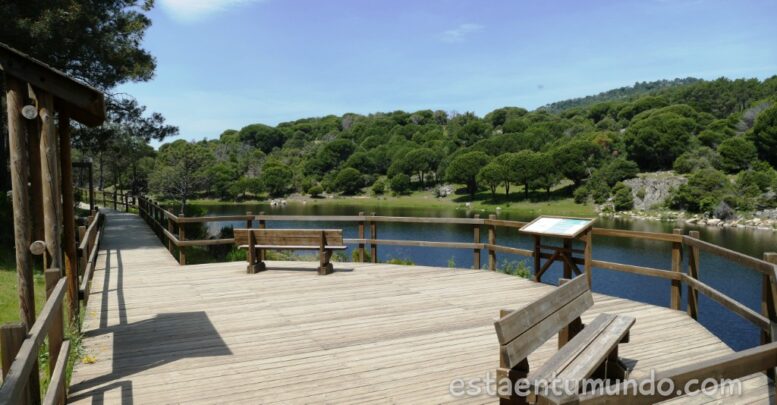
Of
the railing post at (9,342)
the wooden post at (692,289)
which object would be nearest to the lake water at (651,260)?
the wooden post at (692,289)

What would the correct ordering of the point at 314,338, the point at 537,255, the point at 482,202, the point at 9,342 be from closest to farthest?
the point at 9,342 → the point at 314,338 → the point at 537,255 → the point at 482,202

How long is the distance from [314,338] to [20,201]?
2906mm

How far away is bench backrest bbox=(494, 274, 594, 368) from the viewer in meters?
2.88

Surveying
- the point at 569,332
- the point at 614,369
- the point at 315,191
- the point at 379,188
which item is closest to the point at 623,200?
the point at 379,188

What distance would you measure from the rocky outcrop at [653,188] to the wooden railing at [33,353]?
209 feet

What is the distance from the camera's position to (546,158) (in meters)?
73.0

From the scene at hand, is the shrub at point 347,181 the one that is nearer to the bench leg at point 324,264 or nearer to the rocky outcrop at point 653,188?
the rocky outcrop at point 653,188

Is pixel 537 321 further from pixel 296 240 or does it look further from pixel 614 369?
pixel 296 240

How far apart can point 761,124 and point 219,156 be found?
94.6 metres

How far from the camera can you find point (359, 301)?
734cm

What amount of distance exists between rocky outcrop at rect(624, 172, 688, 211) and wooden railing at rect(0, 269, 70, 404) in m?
63.6

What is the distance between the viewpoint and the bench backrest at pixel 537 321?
288cm

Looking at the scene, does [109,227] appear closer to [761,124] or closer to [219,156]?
[761,124]

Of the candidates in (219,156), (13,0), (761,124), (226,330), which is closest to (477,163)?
(761,124)
